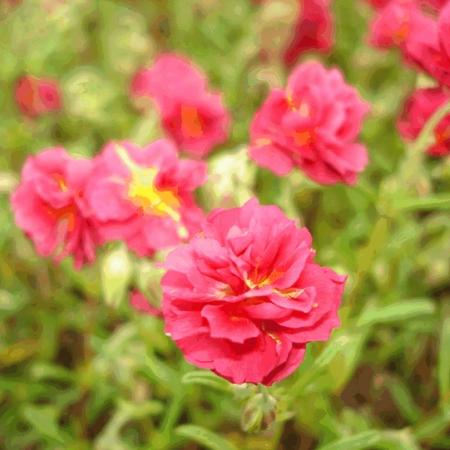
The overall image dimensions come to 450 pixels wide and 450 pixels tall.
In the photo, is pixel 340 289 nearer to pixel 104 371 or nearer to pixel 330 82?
pixel 330 82

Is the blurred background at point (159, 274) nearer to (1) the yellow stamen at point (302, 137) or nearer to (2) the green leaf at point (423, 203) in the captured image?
(2) the green leaf at point (423, 203)

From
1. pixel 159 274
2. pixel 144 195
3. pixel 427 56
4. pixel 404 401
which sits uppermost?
pixel 427 56

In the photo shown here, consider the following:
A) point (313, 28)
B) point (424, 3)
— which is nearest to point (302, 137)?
point (424, 3)

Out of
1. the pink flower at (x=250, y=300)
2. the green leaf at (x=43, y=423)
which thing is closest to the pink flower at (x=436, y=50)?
the pink flower at (x=250, y=300)

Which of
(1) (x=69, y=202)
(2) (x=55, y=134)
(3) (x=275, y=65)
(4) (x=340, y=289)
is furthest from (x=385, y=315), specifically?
(2) (x=55, y=134)

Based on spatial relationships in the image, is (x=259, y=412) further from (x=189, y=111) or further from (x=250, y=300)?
(x=189, y=111)
